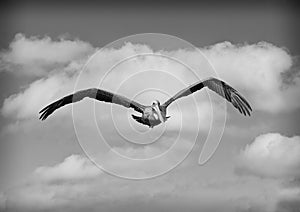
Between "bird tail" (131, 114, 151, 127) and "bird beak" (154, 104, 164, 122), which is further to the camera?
"bird tail" (131, 114, 151, 127)

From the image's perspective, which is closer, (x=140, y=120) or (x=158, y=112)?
(x=158, y=112)

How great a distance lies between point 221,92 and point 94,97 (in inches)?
196

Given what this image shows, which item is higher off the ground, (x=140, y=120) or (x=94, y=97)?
(x=94, y=97)

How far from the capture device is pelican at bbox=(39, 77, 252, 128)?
22.3 metres

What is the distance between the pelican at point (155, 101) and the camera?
2227cm

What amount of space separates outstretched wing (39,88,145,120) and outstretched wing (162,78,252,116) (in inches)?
50.4

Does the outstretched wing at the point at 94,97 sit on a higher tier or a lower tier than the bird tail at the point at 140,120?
higher

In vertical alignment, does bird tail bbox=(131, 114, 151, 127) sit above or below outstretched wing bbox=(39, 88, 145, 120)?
below

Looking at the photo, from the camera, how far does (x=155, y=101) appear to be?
73.7ft

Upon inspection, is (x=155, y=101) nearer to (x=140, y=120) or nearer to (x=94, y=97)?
(x=140, y=120)

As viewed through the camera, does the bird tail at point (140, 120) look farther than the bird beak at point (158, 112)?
Yes

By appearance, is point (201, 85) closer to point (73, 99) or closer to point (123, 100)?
point (123, 100)

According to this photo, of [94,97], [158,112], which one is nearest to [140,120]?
[158,112]

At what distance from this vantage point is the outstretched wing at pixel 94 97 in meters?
22.8
